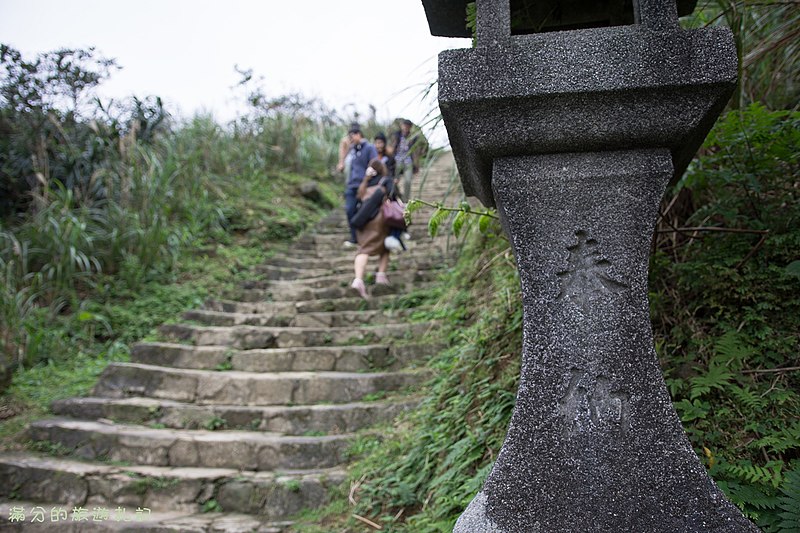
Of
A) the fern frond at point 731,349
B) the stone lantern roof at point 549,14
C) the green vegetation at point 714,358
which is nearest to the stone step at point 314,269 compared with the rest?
the green vegetation at point 714,358

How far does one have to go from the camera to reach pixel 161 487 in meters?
3.30

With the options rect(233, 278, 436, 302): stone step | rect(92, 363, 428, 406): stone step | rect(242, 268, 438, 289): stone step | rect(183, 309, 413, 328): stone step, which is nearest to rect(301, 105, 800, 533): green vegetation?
rect(92, 363, 428, 406): stone step

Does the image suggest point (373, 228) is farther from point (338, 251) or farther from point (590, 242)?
point (590, 242)

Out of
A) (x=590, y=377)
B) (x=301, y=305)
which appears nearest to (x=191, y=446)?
(x=301, y=305)

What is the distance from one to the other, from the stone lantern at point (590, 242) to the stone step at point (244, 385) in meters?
2.53

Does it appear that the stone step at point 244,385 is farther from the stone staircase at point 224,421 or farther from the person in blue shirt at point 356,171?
the person in blue shirt at point 356,171

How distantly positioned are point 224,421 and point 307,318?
1380 millimetres

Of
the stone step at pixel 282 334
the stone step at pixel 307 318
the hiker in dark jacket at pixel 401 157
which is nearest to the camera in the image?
the stone step at pixel 282 334

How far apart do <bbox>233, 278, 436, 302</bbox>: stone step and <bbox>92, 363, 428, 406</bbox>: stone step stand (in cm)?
136

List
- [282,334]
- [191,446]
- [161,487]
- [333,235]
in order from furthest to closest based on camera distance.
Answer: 1. [333,235]
2. [282,334]
3. [191,446]
4. [161,487]

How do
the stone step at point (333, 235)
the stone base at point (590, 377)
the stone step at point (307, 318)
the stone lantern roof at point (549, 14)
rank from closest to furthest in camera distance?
the stone base at point (590, 377) → the stone lantern roof at point (549, 14) → the stone step at point (307, 318) → the stone step at point (333, 235)

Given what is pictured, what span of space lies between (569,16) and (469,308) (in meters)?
2.22

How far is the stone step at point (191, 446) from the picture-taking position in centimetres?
340

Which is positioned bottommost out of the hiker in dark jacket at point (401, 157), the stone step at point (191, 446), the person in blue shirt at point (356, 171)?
the stone step at point (191, 446)
